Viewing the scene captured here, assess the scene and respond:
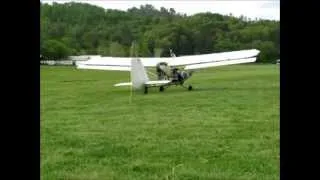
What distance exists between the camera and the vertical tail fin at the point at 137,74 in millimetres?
8742

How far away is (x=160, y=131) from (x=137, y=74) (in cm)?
432

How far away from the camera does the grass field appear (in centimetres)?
234

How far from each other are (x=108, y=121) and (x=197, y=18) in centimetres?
343

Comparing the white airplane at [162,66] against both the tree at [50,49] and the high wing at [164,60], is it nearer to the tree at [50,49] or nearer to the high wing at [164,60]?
the high wing at [164,60]

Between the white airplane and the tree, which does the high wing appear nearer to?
the white airplane

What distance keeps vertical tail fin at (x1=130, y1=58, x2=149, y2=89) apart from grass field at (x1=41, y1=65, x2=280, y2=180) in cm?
26

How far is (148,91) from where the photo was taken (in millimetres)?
8883

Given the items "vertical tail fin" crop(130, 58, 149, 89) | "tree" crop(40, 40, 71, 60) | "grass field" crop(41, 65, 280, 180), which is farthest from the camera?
"vertical tail fin" crop(130, 58, 149, 89)

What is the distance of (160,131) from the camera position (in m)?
4.64

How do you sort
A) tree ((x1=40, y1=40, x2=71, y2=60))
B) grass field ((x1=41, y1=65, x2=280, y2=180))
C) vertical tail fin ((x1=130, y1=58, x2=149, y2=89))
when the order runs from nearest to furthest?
tree ((x1=40, y1=40, x2=71, y2=60)), grass field ((x1=41, y1=65, x2=280, y2=180)), vertical tail fin ((x1=130, y1=58, x2=149, y2=89))

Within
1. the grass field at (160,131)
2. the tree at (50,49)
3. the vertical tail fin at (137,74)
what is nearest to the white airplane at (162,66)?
the vertical tail fin at (137,74)

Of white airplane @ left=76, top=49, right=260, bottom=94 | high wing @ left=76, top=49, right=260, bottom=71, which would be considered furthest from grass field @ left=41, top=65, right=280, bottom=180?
high wing @ left=76, top=49, right=260, bottom=71
